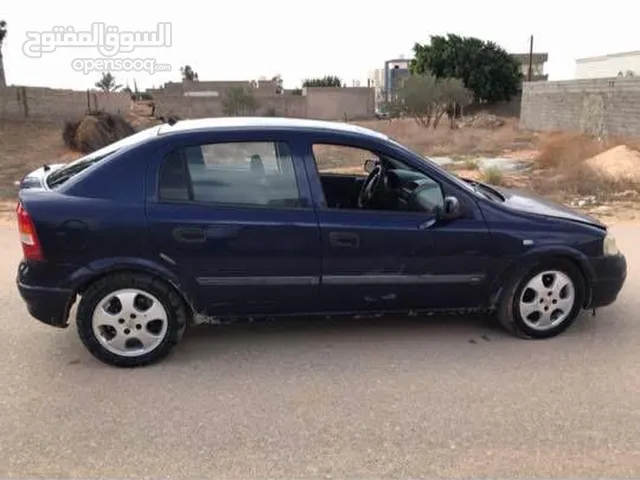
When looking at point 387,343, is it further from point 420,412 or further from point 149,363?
point 149,363

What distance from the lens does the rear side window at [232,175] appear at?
3883mm

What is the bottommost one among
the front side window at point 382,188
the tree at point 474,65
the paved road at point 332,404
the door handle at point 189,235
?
the paved road at point 332,404

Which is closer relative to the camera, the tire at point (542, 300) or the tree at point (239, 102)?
the tire at point (542, 300)

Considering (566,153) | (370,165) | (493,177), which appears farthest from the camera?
(566,153)

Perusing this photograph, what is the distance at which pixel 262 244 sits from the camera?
3.90 metres

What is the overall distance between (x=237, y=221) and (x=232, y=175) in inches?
12.5

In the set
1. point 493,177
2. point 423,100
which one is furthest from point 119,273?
point 423,100

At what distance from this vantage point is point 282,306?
13.3 feet

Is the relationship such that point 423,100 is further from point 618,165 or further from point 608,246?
point 608,246

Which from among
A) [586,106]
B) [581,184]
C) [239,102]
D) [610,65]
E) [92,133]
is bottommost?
[581,184]

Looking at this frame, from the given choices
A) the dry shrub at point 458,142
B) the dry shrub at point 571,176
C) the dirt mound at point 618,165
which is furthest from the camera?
the dry shrub at point 458,142

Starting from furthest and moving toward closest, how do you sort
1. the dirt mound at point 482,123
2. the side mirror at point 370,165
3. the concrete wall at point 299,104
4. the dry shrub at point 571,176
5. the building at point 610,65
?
the building at point 610,65, the concrete wall at point 299,104, the dirt mound at point 482,123, the dry shrub at point 571,176, the side mirror at point 370,165

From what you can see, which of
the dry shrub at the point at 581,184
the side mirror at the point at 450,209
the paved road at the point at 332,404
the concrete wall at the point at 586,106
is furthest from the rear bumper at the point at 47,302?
the concrete wall at the point at 586,106

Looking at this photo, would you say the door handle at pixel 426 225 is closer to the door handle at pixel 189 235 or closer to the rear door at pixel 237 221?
the rear door at pixel 237 221
